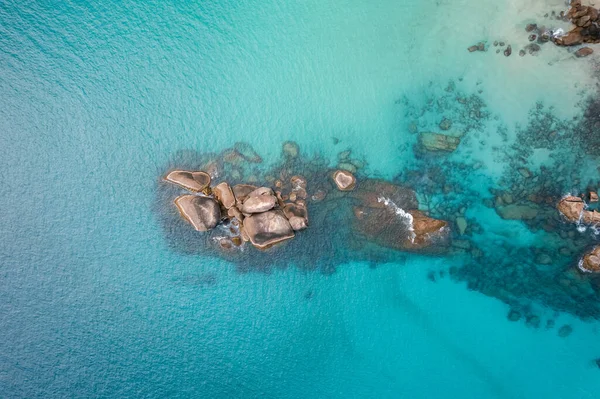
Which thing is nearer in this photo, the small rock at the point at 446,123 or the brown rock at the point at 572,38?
the brown rock at the point at 572,38

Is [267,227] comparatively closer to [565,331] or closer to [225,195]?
[225,195]

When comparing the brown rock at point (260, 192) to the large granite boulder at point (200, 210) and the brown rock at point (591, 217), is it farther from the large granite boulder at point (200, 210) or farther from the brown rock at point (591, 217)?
the brown rock at point (591, 217)

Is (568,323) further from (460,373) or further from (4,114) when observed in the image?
(4,114)

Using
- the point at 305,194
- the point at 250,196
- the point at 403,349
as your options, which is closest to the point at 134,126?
the point at 250,196

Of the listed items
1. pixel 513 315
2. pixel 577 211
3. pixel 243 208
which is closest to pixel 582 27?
pixel 577 211

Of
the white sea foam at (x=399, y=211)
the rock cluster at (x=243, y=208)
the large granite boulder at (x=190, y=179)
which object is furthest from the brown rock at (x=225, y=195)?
the white sea foam at (x=399, y=211)

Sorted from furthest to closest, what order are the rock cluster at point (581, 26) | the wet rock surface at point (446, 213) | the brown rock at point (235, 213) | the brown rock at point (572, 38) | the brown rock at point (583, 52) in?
the brown rock at point (235, 213) < the wet rock surface at point (446, 213) < the brown rock at point (583, 52) < the brown rock at point (572, 38) < the rock cluster at point (581, 26)

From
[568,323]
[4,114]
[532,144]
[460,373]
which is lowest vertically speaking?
[460,373]
